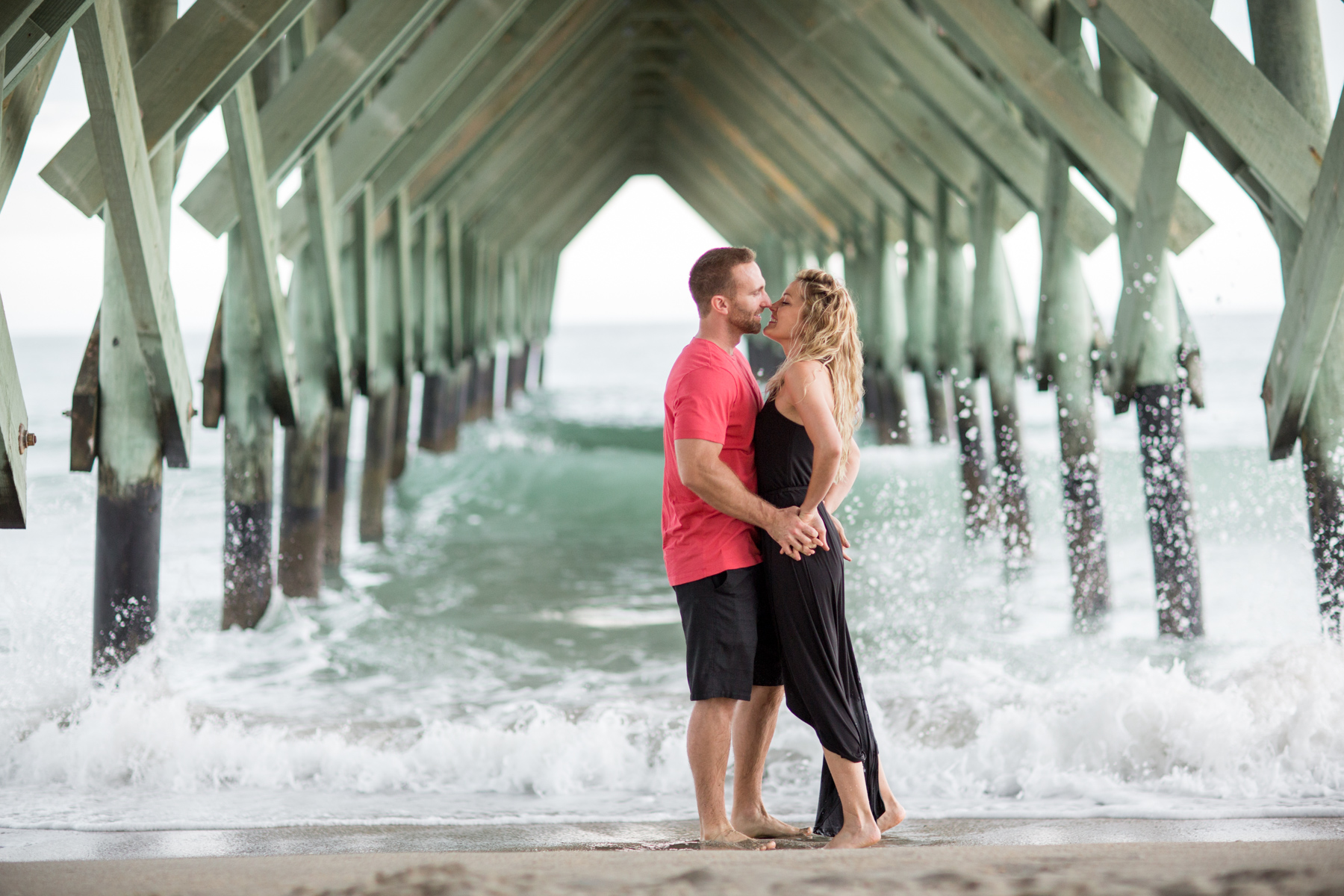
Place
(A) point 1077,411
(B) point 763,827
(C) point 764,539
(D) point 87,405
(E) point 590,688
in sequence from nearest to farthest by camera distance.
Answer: (C) point 764,539, (B) point 763,827, (D) point 87,405, (E) point 590,688, (A) point 1077,411

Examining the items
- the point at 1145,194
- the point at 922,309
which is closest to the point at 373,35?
the point at 1145,194

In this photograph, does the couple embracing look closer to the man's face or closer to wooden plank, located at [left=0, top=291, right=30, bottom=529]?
the man's face

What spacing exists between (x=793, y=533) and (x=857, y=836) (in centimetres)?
66

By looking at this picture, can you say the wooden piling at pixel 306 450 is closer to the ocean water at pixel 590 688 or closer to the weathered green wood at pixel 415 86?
the ocean water at pixel 590 688

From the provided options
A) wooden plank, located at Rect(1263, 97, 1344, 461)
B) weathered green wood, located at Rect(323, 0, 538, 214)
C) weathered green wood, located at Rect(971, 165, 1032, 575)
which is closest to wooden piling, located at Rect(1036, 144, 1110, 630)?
weathered green wood, located at Rect(971, 165, 1032, 575)

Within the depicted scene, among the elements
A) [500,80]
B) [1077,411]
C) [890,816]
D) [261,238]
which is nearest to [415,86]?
[261,238]

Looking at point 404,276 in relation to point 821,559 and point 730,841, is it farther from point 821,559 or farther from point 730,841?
point 730,841

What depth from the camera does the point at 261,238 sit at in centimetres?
453

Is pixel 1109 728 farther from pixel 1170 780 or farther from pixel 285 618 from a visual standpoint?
pixel 285 618

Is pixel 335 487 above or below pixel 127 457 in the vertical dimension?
above

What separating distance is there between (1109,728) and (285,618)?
4.11 m

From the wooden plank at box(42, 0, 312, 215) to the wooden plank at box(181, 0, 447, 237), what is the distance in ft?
3.44

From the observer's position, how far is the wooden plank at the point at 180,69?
347cm

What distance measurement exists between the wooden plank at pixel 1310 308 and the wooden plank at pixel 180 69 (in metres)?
3.09
